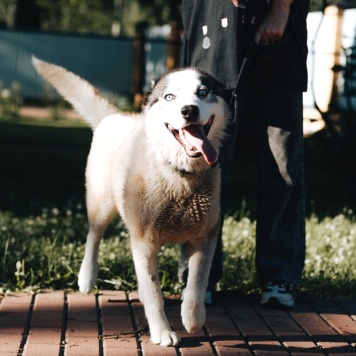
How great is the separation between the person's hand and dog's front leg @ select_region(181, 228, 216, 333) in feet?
3.85

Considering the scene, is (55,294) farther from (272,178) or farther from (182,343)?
(272,178)

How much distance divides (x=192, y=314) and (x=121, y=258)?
4.95ft

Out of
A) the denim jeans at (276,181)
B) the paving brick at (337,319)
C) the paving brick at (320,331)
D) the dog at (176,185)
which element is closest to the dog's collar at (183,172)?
the dog at (176,185)

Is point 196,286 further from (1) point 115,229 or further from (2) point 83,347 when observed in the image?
(1) point 115,229

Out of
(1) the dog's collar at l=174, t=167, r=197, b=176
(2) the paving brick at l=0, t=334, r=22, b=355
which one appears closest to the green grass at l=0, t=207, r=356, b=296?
(2) the paving brick at l=0, t=334, r=22, b=355

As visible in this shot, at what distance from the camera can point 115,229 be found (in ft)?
21.1

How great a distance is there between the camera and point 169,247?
5855mm

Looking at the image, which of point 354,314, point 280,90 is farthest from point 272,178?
point 354,314

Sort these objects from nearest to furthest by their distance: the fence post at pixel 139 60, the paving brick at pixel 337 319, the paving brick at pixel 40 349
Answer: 1. the paving brick at pixel 40 349
2. the paving brick at pixel 337 319
3. the fence post at pixel 139 60

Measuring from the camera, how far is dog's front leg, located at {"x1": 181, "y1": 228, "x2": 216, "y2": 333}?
13.0 ft

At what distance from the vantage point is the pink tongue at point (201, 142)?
12.7 ft

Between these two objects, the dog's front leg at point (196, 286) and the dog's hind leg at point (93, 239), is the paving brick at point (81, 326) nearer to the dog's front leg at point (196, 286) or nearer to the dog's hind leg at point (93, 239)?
the dog's hind leg at point (93, 239)

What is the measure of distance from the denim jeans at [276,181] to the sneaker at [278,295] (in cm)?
5

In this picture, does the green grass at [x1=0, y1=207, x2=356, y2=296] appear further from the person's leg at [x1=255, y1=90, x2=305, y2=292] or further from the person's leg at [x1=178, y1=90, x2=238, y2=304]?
the person's leg at [x1=255, y1=90, x2=305, y2=292]
